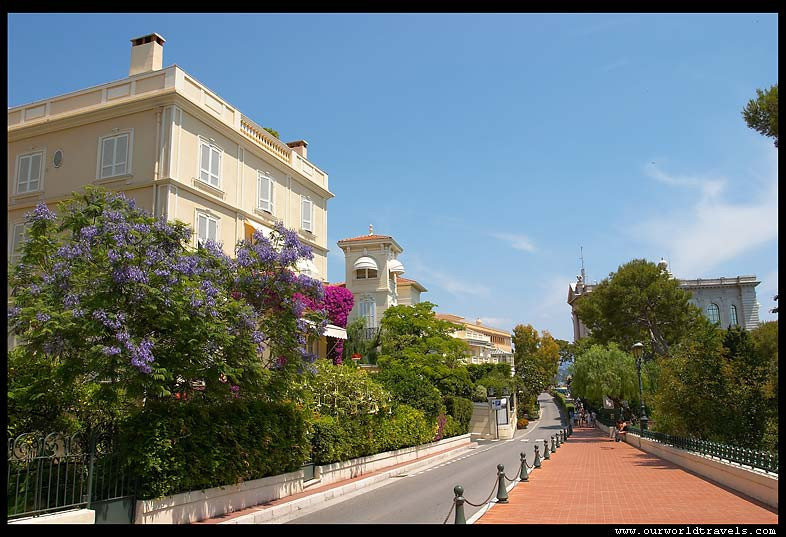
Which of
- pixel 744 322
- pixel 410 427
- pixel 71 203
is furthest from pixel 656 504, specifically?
pixel 744 322

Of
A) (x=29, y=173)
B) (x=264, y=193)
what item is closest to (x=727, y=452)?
(x=264, y=193)

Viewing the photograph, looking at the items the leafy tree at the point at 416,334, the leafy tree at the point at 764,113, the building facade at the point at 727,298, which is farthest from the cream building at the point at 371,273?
the building facade at the point at 727,298

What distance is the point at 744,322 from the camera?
3472 inches

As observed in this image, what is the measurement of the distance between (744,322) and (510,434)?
60382 mm

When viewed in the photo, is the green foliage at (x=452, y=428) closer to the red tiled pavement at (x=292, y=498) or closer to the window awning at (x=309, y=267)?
the red tiled pavement at (x=292, y=498)

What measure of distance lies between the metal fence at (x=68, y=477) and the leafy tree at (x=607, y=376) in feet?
121

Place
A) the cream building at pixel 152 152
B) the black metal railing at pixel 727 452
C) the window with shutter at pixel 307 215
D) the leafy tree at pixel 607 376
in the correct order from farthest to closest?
the leafy tree at pixel 607 376 → the window with shutter at pixel 307 215 → the cream building at pixel 152 152 → the black metal railing at pixel 727 452

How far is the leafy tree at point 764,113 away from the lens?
49.4 ft

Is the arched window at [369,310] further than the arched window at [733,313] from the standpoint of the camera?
No

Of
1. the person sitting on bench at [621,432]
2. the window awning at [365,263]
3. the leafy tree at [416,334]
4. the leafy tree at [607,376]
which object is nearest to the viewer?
the leafy tree at [416,334]

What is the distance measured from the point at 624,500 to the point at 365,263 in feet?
99.7

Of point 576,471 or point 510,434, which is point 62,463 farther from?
point 510,434

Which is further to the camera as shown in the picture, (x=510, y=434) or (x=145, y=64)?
(x=510, y=434)

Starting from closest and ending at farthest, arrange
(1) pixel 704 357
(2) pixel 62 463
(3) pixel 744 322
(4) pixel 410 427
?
1. (2) pixel 62 463
2. (1) pixel 704 357
3. (4) pixel 410 427
4. (3) pixel 744 322
